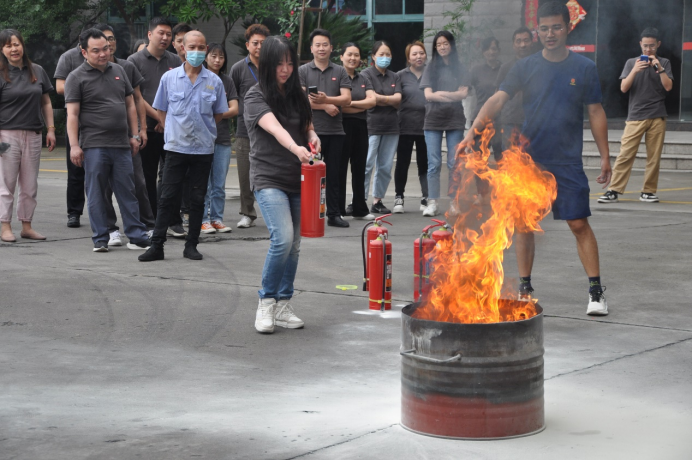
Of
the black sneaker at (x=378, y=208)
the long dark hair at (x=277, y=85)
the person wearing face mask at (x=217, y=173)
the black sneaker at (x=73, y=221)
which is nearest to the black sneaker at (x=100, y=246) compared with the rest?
the person wearing face mask at (x=217, y=173)

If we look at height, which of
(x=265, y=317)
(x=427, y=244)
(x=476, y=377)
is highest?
(x=427, y=244)

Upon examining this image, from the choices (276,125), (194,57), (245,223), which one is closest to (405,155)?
(245,223)

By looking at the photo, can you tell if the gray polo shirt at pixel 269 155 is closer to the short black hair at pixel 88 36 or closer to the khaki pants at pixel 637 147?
the short black hair at pixel 88 36

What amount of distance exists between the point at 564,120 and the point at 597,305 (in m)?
1.25

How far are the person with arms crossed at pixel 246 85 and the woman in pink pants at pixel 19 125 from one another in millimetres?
1971

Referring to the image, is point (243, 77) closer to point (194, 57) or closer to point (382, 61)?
point (382, 61)

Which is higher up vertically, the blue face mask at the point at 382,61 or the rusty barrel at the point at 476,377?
the blue face mask at the point at 382,61

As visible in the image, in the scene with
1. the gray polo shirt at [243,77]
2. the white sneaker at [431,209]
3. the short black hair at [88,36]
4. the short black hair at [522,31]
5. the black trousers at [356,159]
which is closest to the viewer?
the short black hair at [522,31]

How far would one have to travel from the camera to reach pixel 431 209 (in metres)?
11.7

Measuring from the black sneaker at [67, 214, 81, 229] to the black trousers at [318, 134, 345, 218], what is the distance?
9.10 ft

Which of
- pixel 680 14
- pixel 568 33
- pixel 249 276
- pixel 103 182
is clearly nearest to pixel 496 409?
pixel 680 14

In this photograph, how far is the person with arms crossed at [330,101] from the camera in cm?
1050

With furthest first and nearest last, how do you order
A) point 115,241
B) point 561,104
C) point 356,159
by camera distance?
point 356,159 → point 115,241 → point 561,104

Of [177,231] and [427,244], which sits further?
[177,231]
